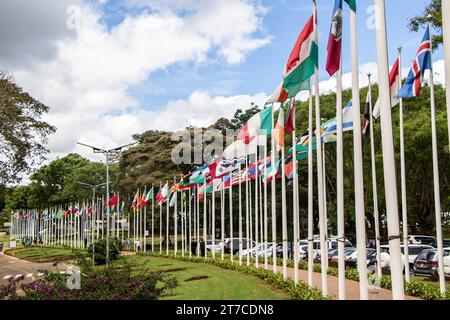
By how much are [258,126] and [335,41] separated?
8.81m

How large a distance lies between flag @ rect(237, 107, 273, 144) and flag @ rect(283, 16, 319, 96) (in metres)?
5.27

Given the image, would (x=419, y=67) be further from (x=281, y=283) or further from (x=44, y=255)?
(x=44, y=255)

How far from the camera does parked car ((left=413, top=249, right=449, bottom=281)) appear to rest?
2234 centimetres

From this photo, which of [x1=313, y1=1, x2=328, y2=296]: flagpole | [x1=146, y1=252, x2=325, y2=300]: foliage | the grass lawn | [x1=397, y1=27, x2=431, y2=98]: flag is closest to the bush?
the grass lawn

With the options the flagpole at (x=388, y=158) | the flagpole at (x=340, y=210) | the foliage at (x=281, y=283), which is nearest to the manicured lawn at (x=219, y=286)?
the foliage at (x=281, y=283)

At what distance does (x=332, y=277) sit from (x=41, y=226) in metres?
71.6

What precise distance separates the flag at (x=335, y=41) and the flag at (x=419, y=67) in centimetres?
302

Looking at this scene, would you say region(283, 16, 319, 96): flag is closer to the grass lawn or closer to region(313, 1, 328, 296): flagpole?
region(313, 1, 328, 296): flagpole

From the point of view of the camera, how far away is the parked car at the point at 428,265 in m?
22.3

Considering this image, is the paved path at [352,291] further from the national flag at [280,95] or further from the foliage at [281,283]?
the national flag at [280,95]
